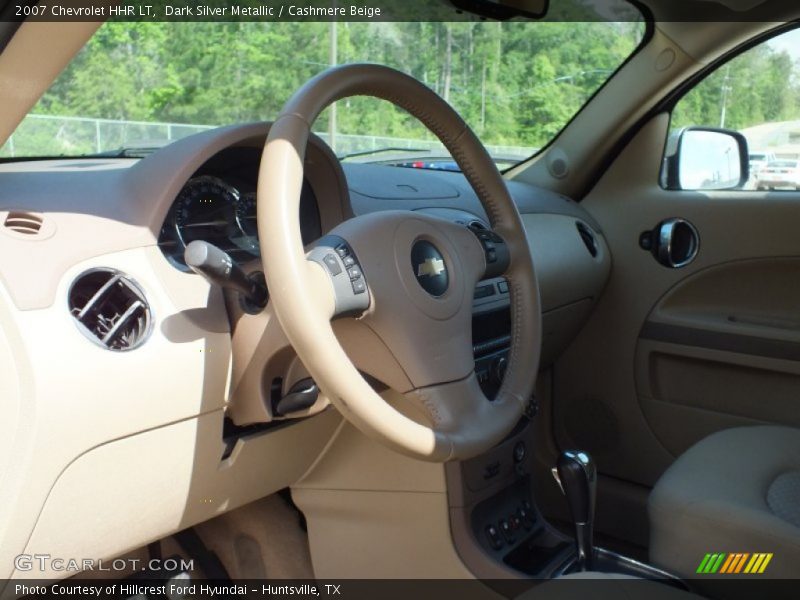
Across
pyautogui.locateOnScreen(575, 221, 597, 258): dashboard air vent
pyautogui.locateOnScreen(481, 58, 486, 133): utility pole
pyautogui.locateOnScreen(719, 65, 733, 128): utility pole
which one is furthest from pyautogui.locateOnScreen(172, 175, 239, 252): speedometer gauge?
pyautogui.locateOnScreen(719, 65, 733, 128): utility pole

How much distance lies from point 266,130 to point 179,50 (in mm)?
1974

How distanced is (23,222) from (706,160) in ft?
6.74

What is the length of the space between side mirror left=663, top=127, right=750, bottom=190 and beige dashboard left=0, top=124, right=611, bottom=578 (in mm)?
1331

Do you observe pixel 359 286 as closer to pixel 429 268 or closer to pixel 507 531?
pixel 429 268

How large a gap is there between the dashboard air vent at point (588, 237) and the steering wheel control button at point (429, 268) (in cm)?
120

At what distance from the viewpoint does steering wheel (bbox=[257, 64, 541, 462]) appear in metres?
1.23

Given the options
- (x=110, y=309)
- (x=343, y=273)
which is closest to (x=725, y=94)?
(x=343, y=273)

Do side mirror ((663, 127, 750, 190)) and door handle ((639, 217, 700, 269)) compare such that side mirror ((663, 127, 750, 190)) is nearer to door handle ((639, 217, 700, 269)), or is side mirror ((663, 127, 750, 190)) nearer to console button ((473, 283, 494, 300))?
door handle ((639, 217, 700, 269))

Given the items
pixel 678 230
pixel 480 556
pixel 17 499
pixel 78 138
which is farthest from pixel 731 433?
pixel 78 138

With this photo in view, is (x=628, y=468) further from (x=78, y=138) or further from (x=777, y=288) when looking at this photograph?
(x=78, y=138)

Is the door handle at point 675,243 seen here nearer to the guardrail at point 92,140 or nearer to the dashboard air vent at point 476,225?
the guardrail at point 92,140

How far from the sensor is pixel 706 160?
2.64 metres

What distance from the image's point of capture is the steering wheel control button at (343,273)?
1317 mm

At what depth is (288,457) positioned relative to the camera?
5.98 ft
